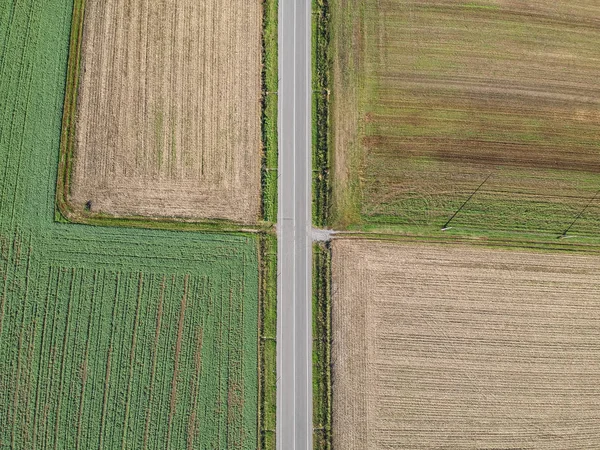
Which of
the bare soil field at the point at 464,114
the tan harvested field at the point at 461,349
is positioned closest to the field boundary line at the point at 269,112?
the bare soil field at the point at 464,114

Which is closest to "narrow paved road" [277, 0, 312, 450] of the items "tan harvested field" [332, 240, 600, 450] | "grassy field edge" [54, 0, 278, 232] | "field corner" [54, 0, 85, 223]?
"grassy field edge" [54, 0, 278, 232]

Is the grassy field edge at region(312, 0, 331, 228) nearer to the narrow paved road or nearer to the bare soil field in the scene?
the narrow paved road

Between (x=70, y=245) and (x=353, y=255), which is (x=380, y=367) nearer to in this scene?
(x=353, y=255)

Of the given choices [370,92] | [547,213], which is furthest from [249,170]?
[547,213]

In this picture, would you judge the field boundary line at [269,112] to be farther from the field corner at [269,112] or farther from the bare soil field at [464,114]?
the bare soil field at [464,114]

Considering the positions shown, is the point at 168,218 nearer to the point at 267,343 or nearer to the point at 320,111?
the point at 267,343

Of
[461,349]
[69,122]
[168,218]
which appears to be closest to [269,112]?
[168,218]
